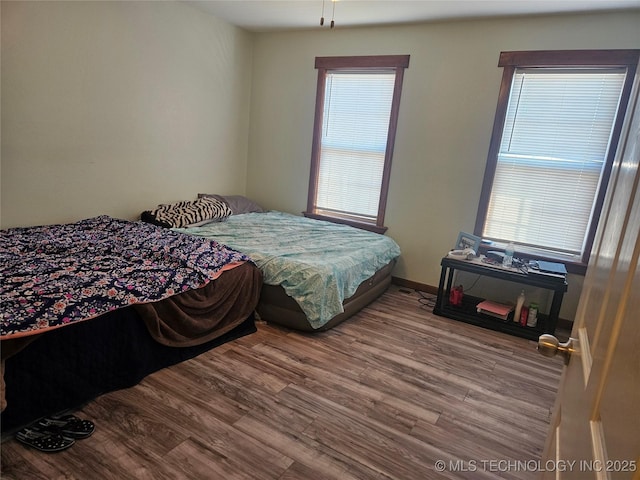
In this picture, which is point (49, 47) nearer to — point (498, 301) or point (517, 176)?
point (517, 176)

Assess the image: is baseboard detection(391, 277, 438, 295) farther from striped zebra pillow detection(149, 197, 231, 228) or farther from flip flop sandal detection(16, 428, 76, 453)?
flip flop sandal detection(16, 428, 76, 453)

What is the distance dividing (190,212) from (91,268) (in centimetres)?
155

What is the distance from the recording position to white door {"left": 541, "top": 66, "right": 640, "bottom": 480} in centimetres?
47

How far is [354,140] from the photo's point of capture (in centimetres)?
425

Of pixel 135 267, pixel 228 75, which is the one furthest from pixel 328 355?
pixel 228 75

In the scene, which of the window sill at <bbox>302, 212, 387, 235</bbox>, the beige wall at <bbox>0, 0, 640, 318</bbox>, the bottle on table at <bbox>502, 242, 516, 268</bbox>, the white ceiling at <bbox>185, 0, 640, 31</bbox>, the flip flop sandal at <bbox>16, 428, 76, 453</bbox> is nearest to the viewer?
the flip flop sandal at <bbox>16, 428, 76, 453</bbox>

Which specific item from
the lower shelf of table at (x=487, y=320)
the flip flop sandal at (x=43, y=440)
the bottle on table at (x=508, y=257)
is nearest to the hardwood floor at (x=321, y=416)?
the flip flop sandal at (x=43, y=440)

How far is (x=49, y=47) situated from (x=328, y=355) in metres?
2.94

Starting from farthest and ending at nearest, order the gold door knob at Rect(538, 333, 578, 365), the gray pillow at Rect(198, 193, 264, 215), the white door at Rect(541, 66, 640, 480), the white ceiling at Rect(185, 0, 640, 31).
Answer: the gray pillow at Rect(198, 193, 264, 215)
the white ceiling at Rect(185, 0, 640, 31)
the gold door knob at Rect(538, 333, 578, 365)
the white door at Rect(541, 66, 640, 480)

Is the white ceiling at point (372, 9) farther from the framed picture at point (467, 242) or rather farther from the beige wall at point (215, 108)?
the framed picture at point (467, 242)

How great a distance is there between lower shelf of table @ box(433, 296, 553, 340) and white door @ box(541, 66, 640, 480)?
8.26ft

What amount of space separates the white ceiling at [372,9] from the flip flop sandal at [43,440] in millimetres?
3470

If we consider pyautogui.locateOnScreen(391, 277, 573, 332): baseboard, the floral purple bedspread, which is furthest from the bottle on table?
the floral purple bedspread

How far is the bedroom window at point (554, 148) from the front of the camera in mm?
3168
